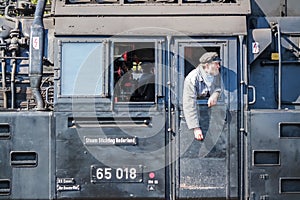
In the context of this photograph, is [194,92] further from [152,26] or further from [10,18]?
[10,18]

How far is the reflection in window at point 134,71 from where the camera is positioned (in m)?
5.74

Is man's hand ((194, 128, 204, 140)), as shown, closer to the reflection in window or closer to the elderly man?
the elderly man

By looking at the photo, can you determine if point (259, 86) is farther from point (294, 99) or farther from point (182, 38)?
point (182, 38)

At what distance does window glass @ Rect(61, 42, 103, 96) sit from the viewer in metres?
5.71

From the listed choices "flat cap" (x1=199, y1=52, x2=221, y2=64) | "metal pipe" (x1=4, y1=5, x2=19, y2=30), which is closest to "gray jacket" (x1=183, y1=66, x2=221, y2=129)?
"flat cap" (x1=199, y1=52, x2=221, y2=64)

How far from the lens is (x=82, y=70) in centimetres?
573

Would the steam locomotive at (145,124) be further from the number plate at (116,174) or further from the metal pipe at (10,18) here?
the metal pipe at (10,18)

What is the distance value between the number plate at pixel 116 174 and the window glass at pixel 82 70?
84 centimetres

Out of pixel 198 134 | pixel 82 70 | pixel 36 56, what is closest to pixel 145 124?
pixel 198 134

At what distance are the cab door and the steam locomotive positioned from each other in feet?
0.04

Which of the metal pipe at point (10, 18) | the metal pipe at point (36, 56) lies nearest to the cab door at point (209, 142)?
the metal pipe at point (36, 56)

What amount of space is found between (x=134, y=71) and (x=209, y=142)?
44.8 inches

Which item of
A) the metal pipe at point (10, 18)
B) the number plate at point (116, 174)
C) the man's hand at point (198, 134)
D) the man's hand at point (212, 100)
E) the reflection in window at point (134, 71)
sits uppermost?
the metal pipe at point (10, 18)

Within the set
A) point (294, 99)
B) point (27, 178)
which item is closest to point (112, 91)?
point (27, 178)
